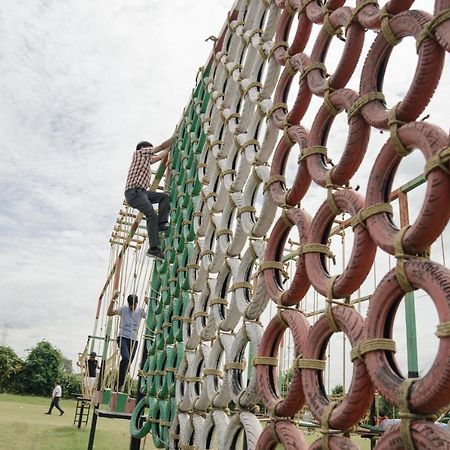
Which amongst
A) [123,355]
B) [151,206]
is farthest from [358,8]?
[123,355]

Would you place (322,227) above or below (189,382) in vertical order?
above

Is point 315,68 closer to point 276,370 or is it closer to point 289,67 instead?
point 289,67

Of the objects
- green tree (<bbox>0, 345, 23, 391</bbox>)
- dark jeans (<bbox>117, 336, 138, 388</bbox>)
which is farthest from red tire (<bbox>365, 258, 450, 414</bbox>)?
green tree (<bbox>0, 345, 23, 391</bbox>)

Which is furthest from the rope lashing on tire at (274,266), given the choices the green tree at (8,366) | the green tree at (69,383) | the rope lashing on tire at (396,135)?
the green tree at (69,383)

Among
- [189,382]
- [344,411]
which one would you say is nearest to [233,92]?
[189,382]

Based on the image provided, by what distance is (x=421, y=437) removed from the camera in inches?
22.0

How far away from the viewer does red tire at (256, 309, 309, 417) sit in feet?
2.84

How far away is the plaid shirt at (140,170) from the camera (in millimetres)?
3074

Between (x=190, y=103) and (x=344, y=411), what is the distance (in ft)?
6.77

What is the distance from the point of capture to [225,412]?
1267mm

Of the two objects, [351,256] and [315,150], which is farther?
[315,150]

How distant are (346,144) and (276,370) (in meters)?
0.47

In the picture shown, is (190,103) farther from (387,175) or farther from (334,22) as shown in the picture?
(387,175)

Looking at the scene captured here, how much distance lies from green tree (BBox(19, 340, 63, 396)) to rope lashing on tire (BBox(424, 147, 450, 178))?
2681 cm
